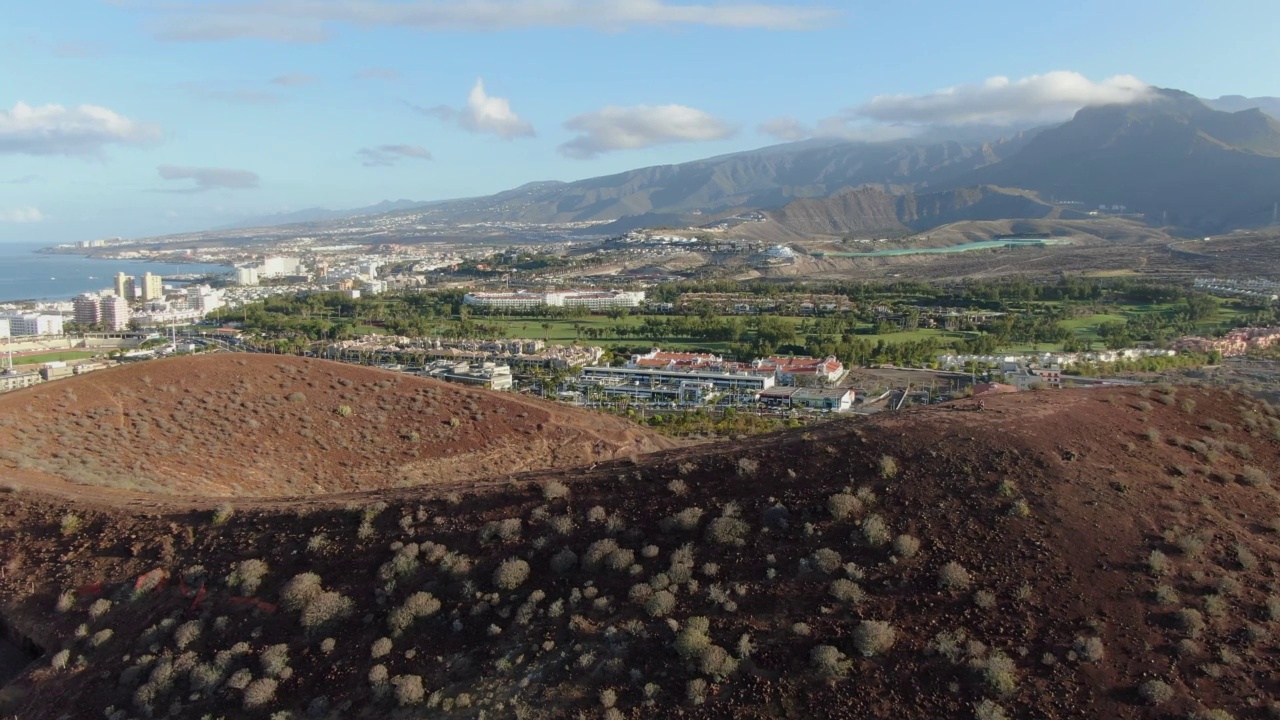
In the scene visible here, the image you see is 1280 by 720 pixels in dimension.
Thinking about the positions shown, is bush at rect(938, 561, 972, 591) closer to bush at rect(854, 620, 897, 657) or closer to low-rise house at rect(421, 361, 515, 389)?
bush at rect(854, 620, 897, 657)

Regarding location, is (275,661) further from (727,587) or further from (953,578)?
(953,578)

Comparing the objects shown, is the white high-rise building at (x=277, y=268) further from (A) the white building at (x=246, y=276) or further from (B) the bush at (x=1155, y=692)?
(B) the bush at (x=1155, y=692)

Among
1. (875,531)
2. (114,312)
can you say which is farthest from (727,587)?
(114,312)

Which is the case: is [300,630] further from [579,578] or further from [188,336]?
[188,336]

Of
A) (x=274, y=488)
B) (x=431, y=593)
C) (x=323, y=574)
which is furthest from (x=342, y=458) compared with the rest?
(x=431, y=593)

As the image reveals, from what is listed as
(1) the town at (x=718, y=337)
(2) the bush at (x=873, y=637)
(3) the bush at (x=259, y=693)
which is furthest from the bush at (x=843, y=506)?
(1) the town at (x=718, y=337)
